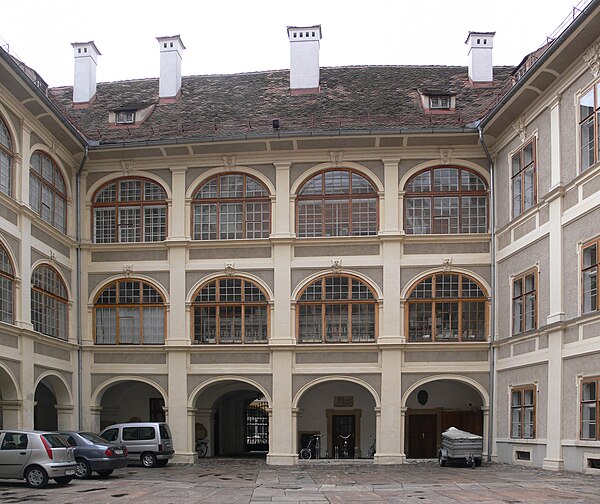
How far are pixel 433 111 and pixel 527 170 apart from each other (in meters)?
5.97

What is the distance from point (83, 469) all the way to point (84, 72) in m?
17.9

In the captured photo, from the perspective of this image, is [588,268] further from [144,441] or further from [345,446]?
[144,441]

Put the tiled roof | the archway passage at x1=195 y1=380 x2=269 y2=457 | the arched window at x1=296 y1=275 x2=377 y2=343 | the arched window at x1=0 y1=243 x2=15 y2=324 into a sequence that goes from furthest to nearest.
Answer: the archway passage at x1=195 y1=380 x2=269 y2=457, the tiled roof, the arched window at x1=296 y1=275 x2=377 y2=343, the arched window at x1=0 y1=243 x2=15 y2=324

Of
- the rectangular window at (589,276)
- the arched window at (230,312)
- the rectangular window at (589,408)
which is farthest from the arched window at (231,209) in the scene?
the rectangular window at (589,408)

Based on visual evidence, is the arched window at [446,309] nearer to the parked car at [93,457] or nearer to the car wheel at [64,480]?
the parked car at [93,457]

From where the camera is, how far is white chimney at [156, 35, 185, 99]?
35.8 meters

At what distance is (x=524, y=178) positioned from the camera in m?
27.8

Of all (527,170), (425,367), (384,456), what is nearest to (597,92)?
(527,170)

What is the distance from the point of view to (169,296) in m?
32.0

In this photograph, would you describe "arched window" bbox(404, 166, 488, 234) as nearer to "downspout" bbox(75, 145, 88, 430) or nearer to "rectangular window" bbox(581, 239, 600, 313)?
"rectangular window" bbox(581, 239, 600, 313)

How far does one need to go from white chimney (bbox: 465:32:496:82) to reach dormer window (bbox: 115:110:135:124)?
12.5 m

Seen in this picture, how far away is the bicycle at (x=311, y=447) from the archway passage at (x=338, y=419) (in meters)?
0.05

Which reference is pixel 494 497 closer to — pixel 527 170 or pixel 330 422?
pixel 527 170

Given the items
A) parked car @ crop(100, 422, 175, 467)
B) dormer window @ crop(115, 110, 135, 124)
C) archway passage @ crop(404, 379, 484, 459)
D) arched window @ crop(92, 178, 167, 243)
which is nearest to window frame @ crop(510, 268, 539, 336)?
archway passage @ crop(404, 379, 484, 459)
